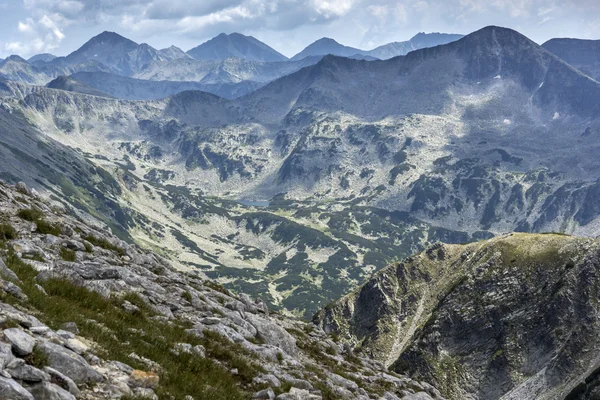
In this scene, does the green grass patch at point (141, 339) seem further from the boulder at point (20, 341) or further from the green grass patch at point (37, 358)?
the boulder at point (20, 341)

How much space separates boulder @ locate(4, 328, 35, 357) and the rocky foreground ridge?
27 millimetres

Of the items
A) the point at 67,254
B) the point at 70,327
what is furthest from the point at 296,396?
the point at 67,254

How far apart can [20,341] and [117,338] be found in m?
5.20

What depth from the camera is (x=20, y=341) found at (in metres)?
11.3

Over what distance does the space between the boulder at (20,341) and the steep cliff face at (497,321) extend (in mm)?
107127

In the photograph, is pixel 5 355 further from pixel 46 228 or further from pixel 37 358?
pixel 46 228

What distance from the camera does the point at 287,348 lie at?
1292 inches

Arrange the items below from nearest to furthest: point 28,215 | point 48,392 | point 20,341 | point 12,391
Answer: point 12,391, point 48,392, point 20,341, point 28,215

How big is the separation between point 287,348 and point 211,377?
1675cm

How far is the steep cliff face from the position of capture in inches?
4469

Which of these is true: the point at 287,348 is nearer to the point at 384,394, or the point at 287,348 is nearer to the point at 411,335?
the point at 384,394

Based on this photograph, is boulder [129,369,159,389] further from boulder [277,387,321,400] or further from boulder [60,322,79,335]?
boulder [277,387,321,400]

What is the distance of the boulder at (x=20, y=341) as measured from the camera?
437 inches

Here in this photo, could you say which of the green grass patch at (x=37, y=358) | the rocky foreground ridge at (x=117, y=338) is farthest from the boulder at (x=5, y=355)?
the green grass patch at (x=37, y=358)
